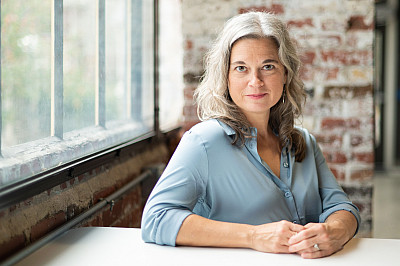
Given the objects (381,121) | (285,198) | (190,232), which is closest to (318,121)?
(285,198)

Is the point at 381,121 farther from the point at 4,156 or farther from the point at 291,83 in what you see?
the point at 4,156

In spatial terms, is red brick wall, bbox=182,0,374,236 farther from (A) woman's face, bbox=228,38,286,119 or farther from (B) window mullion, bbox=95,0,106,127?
(A) woman's face, bbox=228,38,286,119

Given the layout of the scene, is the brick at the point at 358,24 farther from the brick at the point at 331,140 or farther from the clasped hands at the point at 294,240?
the clasped hands at the point at 294,240

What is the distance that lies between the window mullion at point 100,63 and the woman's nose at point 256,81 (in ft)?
2.55

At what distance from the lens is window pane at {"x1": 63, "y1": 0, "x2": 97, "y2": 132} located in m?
1.86

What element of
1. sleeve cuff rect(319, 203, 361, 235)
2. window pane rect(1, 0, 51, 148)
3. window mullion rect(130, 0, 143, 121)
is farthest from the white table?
window mullion rect(130, 0, 143, 121)

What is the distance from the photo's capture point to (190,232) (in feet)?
4.77

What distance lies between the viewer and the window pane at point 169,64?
3436 millimetres

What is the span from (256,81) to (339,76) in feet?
4.29

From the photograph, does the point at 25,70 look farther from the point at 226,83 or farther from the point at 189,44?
the point at 189,44

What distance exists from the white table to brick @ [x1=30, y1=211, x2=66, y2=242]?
0.17ft

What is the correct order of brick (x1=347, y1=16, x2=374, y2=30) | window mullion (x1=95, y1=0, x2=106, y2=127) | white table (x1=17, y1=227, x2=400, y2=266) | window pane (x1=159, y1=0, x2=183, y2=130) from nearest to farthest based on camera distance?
white table (x1=17, y1=227, x2=400, y2=266) < window mullion (x1=95, y1=0, x2=106, y2=127) < brick (x1=347, y1=16, x2=374, y2=30) < window pane (x1=159, y1=0, x2=183, y2=130)

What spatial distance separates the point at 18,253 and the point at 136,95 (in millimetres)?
1532

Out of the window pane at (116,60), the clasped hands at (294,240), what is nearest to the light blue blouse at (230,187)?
the clasped hands at (294,240)
